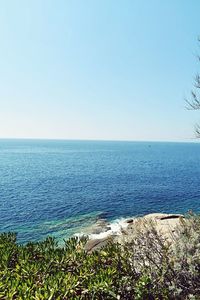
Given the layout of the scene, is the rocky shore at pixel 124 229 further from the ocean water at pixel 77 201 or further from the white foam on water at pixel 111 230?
the ocean water at pixel 77 201

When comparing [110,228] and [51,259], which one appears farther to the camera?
[110,228]

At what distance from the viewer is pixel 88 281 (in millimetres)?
9930

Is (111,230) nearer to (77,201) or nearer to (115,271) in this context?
(77,201)

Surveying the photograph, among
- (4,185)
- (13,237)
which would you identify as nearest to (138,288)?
(13,237)

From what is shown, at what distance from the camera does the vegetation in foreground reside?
9375 mm

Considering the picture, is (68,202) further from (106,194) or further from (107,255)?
(107,255)

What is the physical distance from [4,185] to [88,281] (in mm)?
64285

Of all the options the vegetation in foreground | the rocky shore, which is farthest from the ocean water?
the vegetation in foreground

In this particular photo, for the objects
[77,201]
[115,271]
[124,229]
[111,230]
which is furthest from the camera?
[77,201]

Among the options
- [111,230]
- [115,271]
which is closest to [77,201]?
[111,230]

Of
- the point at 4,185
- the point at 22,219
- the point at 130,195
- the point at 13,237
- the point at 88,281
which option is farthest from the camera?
the point at 4,185

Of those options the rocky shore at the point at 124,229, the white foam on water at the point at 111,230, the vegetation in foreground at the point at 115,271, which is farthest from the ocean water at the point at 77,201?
the vegetation in foreground at the point at 115,271

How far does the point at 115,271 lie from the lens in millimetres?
10352

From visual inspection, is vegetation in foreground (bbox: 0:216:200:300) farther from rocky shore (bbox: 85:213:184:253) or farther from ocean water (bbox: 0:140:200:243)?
ocean water (bbox: 0:140:200:243)
